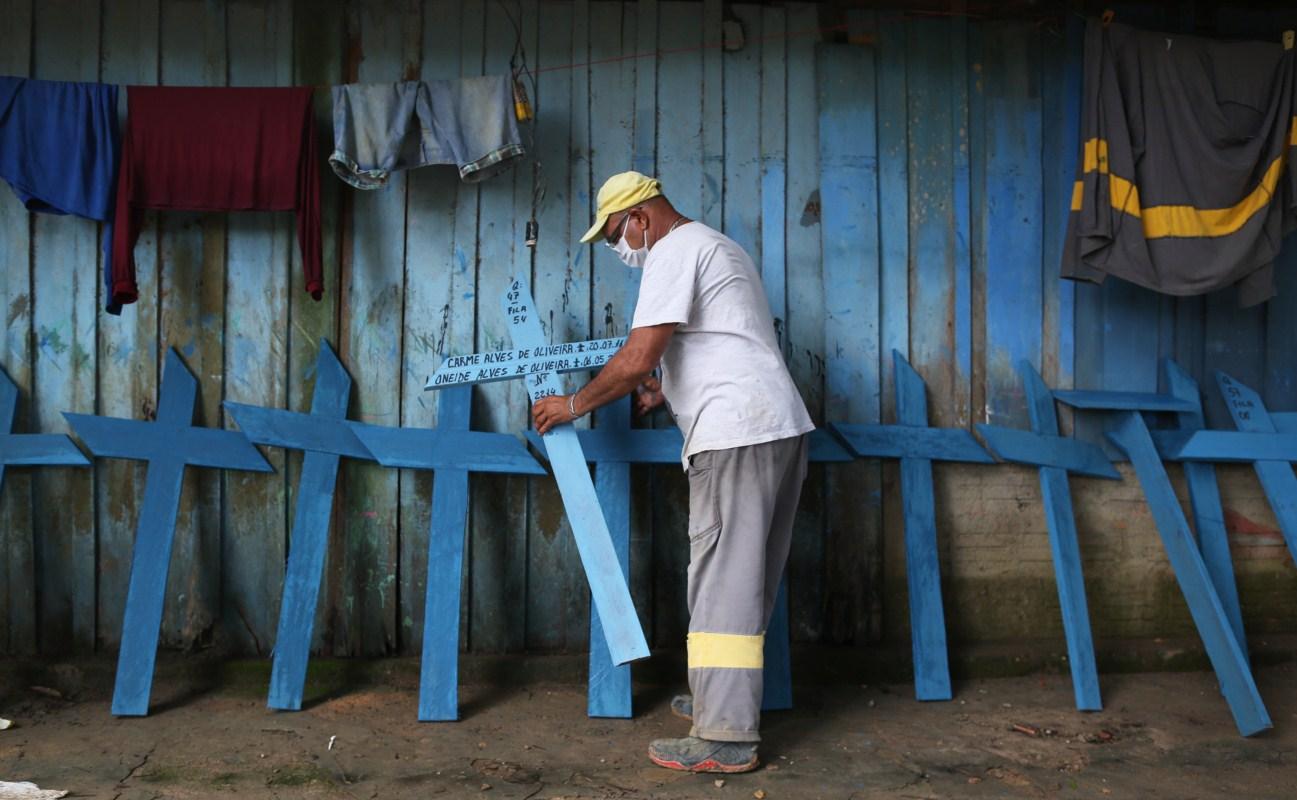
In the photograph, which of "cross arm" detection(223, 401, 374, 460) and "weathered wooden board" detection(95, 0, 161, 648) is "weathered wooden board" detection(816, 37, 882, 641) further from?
"weathered wooden board" detection(95, 0, 161, 648)

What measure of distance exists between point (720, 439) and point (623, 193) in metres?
0.93

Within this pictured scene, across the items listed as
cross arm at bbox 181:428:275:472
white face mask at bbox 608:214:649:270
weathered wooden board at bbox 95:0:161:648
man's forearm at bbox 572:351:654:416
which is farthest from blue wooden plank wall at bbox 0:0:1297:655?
man's forearm at bbox 572:351:654:416

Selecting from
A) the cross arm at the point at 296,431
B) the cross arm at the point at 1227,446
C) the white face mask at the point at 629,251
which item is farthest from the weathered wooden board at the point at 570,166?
the cross arm at the point at 1227,446

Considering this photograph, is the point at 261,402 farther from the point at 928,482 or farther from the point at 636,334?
the point at 928,482

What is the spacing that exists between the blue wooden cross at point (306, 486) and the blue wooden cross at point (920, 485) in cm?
202

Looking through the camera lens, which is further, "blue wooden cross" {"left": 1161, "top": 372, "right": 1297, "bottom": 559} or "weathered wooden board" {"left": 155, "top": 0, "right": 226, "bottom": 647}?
"blue wooden cross" {"left": 1161, "top": 372, "right": 1297, "bottom": 559}

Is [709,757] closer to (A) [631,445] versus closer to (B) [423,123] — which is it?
(A) [631,445]

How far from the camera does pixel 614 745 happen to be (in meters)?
3.92

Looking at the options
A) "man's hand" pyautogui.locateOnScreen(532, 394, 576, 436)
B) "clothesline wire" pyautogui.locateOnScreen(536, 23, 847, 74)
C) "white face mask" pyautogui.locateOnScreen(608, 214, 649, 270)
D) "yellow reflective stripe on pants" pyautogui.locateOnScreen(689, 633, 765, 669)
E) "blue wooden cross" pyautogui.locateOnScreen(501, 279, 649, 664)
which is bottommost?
"yellow reflective stripe on pants" pyautogui.locateOnScreen(689, 633, 765, 669)

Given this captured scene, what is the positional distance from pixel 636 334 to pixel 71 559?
99.9 inches

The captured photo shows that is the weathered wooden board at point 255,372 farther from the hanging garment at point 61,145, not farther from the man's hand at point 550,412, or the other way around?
the man's hand at point 550,412

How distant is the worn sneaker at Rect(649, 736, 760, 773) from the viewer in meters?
3.64

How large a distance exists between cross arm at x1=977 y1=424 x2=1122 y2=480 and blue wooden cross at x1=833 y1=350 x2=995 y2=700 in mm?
79

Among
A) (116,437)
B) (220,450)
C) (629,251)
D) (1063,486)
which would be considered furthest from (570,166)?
(1063,486)
